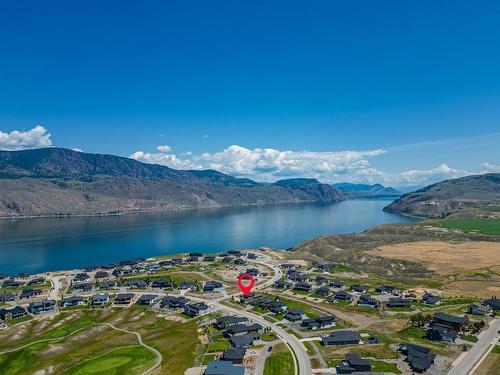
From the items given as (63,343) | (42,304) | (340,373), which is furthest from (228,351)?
(42,304)

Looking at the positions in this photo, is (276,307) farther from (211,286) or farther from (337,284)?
(337,284)

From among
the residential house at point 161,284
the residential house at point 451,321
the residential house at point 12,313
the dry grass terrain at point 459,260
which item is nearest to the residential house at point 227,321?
the residential house at point 451,321

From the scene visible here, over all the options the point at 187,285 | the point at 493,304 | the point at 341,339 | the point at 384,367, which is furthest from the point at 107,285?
the point at 493,304

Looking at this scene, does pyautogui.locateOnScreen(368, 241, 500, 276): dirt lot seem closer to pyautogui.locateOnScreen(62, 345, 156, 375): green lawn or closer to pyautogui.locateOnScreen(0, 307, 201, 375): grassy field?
pyautogui.locateOnScreen(0, 307, 201, 375): grassy field

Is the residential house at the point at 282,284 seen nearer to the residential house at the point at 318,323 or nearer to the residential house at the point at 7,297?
the residential house at the point at 318,323

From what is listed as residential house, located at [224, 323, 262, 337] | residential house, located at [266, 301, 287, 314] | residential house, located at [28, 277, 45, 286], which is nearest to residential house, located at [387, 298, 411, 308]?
residential house, located at [266, 301, 287, 314]

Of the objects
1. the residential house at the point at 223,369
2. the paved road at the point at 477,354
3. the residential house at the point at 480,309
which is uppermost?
the residential house at the point at 480,309

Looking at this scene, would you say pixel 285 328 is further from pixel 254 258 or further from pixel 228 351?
pixel 254 258
